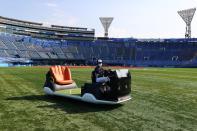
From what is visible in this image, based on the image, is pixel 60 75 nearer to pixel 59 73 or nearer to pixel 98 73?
pixel 59 73

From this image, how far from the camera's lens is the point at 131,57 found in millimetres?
120188

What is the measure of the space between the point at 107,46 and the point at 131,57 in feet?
37.7

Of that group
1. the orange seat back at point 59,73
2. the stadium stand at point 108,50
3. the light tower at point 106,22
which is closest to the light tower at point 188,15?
the stadium stand at point 108,50

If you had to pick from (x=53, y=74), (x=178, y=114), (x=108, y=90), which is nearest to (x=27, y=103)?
(x=53, y=74)

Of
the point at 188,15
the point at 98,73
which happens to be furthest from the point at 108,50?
the point at 98,73

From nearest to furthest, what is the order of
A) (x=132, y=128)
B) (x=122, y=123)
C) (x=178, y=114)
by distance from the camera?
(x=132, y=128)
(x=122, y=123)
(x=178, y=114)

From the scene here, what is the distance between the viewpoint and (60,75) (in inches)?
602

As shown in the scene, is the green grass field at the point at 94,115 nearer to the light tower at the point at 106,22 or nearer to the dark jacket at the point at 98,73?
the dark jacket at the point at 98,73

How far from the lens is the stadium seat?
14.8m

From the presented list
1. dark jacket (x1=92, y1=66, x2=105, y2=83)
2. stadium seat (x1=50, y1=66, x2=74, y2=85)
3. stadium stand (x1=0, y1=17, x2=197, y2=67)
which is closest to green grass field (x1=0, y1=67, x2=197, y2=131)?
stadium seat (x1=50, y1=66, x2=74, y2=85)

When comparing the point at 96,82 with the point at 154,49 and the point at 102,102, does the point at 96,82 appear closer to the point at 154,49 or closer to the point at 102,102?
the point at 102,102

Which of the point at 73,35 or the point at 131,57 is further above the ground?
the point at 73,35

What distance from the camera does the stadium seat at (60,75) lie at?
14.8 meters

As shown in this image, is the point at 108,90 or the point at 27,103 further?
the point at 27,103
